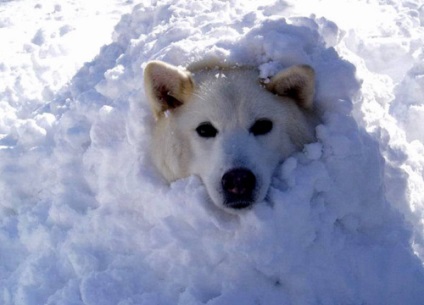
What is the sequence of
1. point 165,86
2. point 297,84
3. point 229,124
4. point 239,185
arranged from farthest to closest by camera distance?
1. point 165,86
2. point 297,84
3. point 229,124
4. point 239,185

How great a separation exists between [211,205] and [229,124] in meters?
0.56

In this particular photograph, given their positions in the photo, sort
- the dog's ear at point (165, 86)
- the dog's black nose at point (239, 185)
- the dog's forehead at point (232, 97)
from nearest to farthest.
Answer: the dog's black nose at point (239, 185) → the dog's forehead at point (232, 97) → the dog's ear at point (165, 86)

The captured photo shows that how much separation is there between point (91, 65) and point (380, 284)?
4149 mm

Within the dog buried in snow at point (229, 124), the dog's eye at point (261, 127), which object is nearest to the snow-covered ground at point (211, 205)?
the dog buried in snow at point (229, 124)

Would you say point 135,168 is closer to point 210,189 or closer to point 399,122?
point 210,189

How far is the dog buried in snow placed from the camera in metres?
3.57

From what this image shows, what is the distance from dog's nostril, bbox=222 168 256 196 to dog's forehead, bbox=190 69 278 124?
435 millimetres

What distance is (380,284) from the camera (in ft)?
11.8

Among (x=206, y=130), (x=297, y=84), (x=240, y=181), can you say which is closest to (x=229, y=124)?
(x=206, y=130)

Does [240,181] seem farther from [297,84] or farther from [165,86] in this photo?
[165,86]

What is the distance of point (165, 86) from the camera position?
4098mm

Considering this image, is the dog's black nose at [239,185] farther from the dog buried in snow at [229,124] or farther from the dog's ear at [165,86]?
the dog's ear at [165,86]

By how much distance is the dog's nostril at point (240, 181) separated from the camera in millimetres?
3510

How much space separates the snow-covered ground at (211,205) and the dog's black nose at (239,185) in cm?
12
